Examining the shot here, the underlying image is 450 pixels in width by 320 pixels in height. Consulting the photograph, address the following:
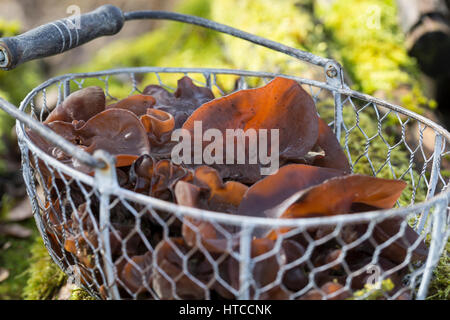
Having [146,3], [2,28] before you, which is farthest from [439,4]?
[146,3]

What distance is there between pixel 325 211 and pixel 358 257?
10cm

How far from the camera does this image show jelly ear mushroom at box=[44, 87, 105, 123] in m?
0.90

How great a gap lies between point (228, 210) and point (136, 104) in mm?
360

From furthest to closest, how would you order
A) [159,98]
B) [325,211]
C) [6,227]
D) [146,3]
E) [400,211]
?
[146,3] → [6,227] → [159,98] → [325,211] → [400,211]

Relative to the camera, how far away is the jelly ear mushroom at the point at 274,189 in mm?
677

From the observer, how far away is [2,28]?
1866 mm

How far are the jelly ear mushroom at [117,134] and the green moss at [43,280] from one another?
0.45m

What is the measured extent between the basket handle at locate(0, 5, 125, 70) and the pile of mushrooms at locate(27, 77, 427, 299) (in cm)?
11

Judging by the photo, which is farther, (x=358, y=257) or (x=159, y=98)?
(x=159, y=98)

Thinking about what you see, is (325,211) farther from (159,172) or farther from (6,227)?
(6,227)

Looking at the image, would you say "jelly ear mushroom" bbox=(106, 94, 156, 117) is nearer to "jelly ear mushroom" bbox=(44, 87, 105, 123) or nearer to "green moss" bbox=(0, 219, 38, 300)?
"jelly ear mushroom" bbox=(44, 87, 105, 123)

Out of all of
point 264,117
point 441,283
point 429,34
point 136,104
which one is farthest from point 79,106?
point 429,34

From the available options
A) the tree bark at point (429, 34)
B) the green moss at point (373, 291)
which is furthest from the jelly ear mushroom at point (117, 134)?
the tree bark at point (429, 34)

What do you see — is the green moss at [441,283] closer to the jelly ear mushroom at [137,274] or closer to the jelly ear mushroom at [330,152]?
the jelly ear mushroom at [330,152]
